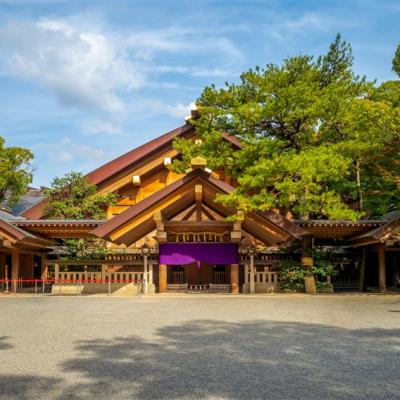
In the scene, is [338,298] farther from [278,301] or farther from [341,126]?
[341,126]

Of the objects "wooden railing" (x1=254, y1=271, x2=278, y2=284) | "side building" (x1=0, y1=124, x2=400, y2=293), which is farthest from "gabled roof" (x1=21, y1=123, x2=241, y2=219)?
"wooden railing" (x1=254, y1=271, x2=278, y2=284)

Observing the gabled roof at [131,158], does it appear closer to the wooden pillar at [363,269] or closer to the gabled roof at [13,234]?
the gabled roof at [13,234]

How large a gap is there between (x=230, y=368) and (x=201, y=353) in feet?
3.32

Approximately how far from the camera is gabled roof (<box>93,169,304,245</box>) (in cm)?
1772

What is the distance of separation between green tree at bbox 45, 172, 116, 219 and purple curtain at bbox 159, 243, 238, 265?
4629 millimetres

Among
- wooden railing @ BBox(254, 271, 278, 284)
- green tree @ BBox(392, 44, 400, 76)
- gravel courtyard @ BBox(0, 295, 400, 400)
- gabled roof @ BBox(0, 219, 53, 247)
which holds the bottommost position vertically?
gravel courtyard @ BBox(0, 295, 400, 400)

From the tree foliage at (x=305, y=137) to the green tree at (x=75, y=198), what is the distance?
431cm

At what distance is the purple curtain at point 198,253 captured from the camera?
62.6ft

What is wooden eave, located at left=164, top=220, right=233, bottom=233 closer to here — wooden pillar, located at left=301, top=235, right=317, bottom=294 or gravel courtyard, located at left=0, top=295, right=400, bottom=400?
wooden pillar, located at left=301, top=235, right=317, bottom=294

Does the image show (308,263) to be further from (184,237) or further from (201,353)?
(201,353)

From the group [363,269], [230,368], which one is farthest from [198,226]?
[230,368]

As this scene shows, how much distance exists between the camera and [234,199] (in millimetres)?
17016

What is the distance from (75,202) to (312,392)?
1871 centimetres

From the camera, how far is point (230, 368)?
6340 millimetres
